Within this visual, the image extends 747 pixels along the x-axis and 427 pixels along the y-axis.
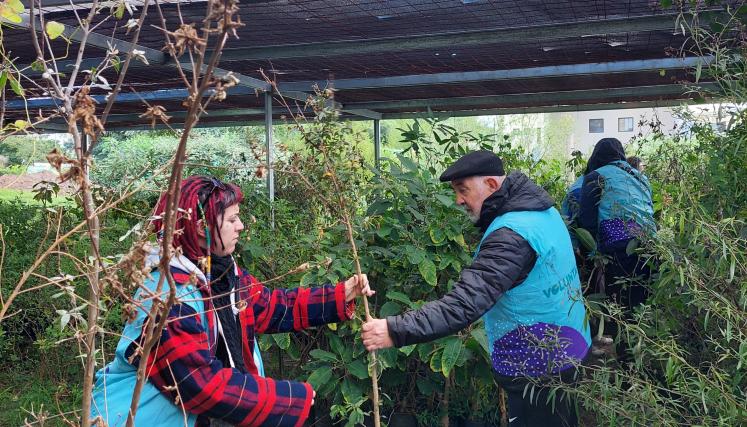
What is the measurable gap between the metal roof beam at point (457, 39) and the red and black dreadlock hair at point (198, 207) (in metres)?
2.93

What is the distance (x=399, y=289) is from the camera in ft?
14.6

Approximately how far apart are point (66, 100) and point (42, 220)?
503cm

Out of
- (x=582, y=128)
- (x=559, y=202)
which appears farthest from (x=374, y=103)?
(x=582, y=128)

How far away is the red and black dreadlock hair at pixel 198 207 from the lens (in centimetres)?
238

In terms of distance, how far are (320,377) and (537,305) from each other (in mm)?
A: 1546

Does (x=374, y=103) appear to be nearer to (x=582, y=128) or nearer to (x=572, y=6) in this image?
(x=572, y=6)

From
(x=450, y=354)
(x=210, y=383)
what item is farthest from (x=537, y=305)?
(x=210, y=383)

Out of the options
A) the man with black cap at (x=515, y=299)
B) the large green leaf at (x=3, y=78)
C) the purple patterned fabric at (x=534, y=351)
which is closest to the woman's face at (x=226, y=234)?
the man with black cap at (x=515, y=299)

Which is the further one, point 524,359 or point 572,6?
point 572,6

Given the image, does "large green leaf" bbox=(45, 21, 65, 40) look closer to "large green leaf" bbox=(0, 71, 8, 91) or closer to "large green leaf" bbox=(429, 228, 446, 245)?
"large green leaf" bbox=(0, 71, 8, 91)

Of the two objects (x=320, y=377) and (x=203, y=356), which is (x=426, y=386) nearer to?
(x=320, y=377)

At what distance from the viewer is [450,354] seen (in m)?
4.08

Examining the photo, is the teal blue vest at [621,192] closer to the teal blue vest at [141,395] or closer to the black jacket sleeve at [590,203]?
the black jacket sleeve at [590,203]

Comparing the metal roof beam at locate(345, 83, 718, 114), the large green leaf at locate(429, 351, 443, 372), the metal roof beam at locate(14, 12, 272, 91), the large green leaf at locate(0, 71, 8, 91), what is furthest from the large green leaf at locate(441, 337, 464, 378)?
the metal roof beam at locate(345, 83, 718, 114)
